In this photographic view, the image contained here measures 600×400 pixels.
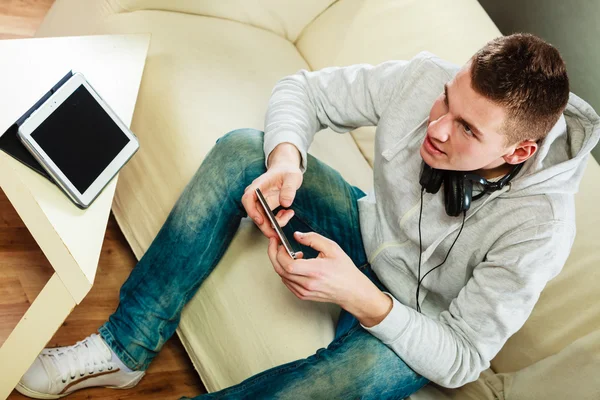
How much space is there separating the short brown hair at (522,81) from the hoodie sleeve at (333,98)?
0.29 m

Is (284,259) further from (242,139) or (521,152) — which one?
(521,152)

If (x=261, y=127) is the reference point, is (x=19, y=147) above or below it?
above

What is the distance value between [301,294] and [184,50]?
790 mm

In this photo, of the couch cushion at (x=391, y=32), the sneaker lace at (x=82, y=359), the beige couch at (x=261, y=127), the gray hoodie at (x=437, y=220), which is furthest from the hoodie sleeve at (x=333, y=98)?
the sneaker lace at (x=82, y=359)

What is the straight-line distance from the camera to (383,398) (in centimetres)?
123

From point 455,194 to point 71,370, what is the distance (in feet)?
2.62

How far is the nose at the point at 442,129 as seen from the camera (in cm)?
116

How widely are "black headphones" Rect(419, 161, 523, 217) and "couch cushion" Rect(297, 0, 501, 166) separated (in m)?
0.58

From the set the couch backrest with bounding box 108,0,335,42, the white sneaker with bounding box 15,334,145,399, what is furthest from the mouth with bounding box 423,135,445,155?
the couch backrest with bounding box 108,0,335,42

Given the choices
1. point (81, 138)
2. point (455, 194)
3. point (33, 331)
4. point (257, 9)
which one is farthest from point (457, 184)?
point (257, 9)

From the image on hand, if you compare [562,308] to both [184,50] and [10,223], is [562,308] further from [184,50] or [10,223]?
[10,223]

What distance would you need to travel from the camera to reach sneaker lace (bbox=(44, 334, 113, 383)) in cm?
132

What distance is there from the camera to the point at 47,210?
111 cm

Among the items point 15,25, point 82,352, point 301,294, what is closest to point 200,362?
point 82,352
